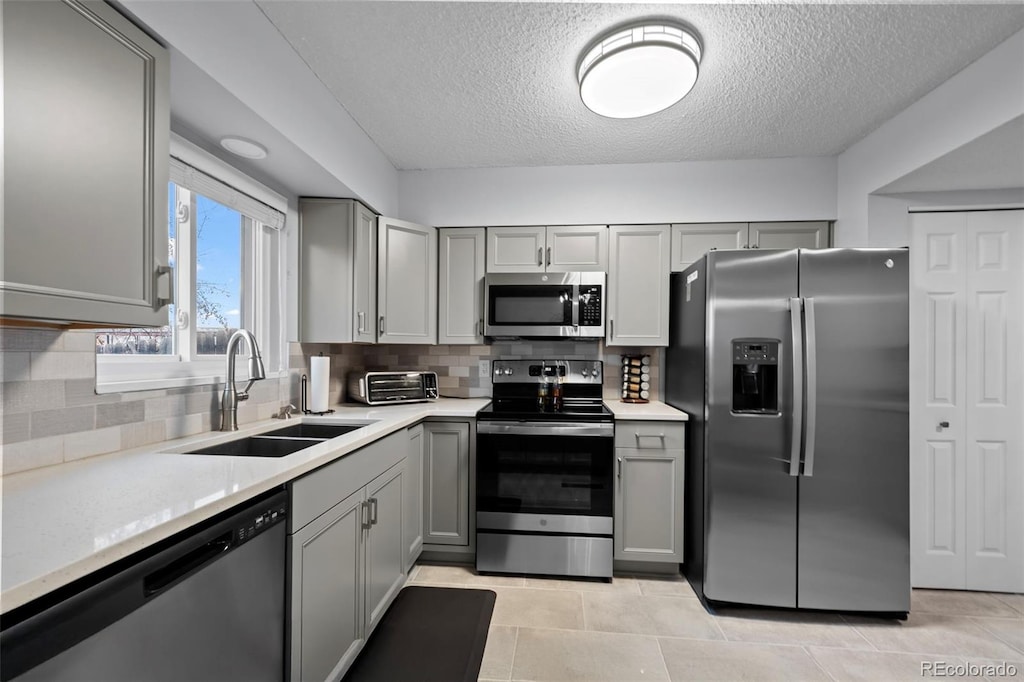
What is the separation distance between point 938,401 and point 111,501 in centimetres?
351

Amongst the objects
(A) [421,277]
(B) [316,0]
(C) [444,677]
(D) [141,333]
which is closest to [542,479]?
(C) [444,677]

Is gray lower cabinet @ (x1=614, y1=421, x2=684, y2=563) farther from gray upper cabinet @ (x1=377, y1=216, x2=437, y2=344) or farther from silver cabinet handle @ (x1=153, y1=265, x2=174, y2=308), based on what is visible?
silver cabinet handle @ (x1=153, y1=265, x2=174, y2=308)

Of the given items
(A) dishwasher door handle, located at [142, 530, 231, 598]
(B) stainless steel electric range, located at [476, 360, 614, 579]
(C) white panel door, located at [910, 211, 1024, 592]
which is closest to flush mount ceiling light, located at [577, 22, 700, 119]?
(B) stainless steel electric range, located at [476, 360, 614, 579]

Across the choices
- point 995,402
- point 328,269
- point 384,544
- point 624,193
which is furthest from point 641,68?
point 995,402

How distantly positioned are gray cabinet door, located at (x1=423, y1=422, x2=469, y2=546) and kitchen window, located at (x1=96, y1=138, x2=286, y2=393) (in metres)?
0.93

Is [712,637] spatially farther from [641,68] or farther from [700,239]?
[641,68]

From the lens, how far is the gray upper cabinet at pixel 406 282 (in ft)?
9.09

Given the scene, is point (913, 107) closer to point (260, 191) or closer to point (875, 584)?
point (875, 584)

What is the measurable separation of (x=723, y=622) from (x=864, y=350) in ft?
4.72

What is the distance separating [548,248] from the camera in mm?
2973

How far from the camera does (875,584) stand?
2.11 meters

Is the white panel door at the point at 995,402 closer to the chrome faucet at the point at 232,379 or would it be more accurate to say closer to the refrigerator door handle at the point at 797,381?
the refrigerator door handle at the point at 797,381

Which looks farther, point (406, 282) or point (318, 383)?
point (406, 282)

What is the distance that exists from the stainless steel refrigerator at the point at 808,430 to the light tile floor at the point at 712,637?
0.12 meters
